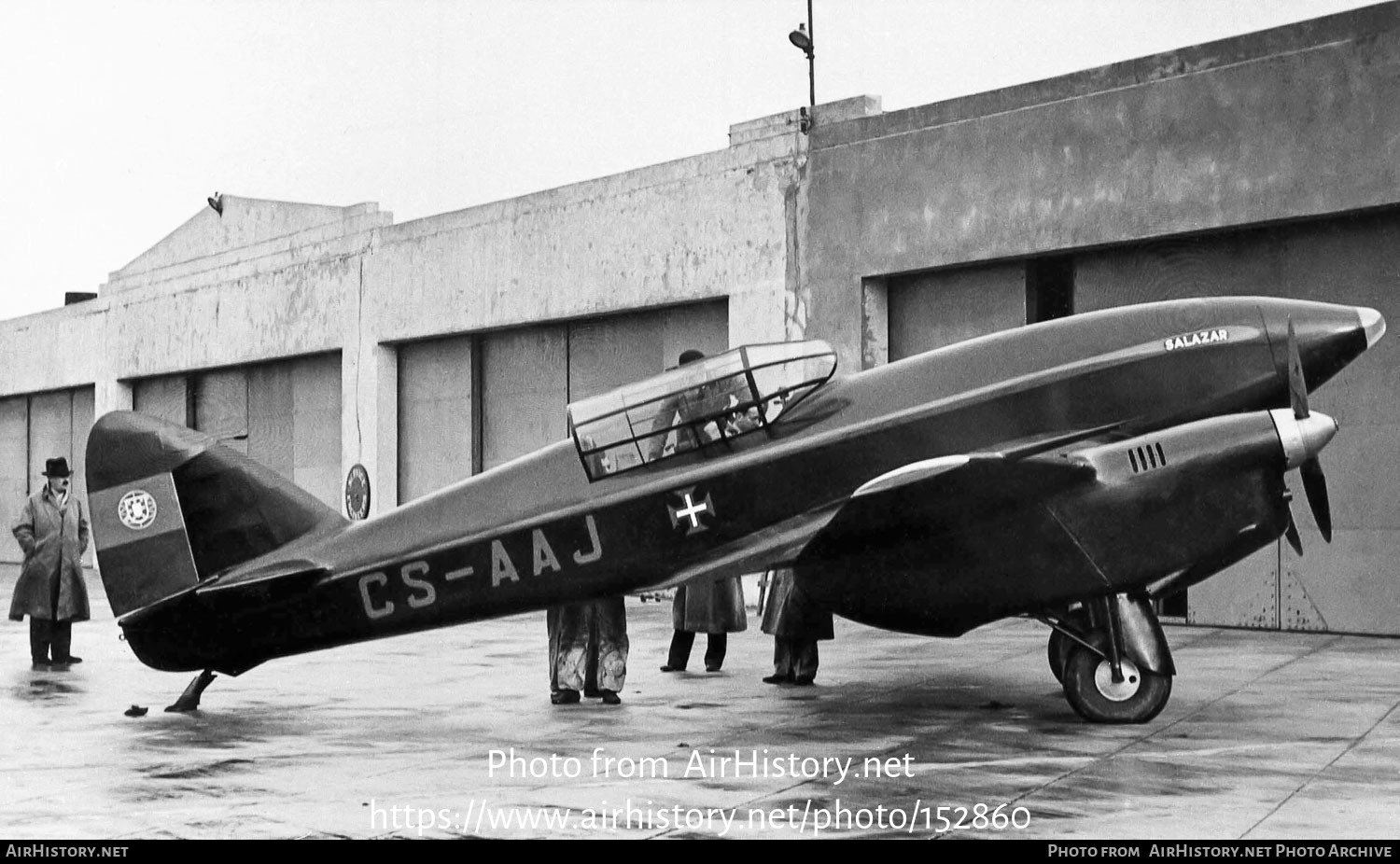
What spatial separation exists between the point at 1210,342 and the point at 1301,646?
5.90m

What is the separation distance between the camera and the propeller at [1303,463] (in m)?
A: 8.73

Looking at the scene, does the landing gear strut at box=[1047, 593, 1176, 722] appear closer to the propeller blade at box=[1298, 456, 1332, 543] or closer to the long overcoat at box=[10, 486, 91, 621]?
the propeller blade at box=[1298, 456, 1332, 543]

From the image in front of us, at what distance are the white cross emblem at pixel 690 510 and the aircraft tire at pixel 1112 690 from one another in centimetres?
246

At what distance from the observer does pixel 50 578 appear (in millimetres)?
A: 14242

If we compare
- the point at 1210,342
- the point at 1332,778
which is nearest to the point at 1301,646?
the point at 1210,342

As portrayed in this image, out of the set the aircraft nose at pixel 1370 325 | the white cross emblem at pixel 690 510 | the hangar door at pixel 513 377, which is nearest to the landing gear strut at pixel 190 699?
the white cross emblem at pixel 690 510

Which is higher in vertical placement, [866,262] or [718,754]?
[866,262]

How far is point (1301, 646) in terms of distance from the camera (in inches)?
552

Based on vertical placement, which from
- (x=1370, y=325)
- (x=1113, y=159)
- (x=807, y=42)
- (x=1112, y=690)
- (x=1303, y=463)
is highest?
(x=807, y=42)

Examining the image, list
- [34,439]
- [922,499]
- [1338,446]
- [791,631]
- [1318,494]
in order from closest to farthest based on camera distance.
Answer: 1. [922,499]
2. [1318,494]
3. [791,631]
4. [1338,446]
5. [34,439]

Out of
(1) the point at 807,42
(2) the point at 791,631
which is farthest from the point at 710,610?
(1) the point at 807,42

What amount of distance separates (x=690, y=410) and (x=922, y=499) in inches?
65.8

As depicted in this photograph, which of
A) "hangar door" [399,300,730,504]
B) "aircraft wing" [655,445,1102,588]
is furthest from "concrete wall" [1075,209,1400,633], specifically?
"hangar door" [399,300,730,504]

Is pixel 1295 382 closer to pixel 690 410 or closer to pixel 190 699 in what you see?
pixel 690 410
